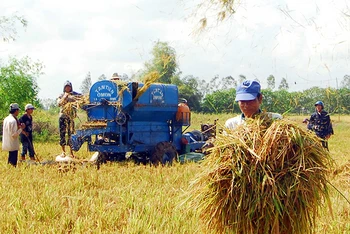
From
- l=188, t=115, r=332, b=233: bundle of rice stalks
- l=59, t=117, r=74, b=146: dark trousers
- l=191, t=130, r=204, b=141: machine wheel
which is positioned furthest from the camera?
l=191, t=130, r=204, b=141: machine wheel

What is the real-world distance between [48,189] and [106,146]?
4.12 m

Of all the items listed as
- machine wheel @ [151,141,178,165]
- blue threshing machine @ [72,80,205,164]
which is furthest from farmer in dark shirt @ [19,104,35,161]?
machine wheel @ [151,141,178,165]

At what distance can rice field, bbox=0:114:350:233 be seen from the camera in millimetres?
5180

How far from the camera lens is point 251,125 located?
364 cm

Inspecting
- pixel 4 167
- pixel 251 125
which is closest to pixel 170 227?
pixel 251 125

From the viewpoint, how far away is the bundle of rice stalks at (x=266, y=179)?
345cm

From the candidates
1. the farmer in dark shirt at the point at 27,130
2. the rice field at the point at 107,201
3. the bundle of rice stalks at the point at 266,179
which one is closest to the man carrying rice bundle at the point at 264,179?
the bundle of rice stalks at the point at 266,179

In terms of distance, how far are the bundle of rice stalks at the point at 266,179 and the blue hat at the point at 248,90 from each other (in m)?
0.36

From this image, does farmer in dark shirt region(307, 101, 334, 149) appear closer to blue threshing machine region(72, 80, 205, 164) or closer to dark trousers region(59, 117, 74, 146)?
blue threshing machine region(72, 80, 205, 164)

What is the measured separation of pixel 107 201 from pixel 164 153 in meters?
5.10

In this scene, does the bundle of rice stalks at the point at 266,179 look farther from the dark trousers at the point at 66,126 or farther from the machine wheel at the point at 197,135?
the machine wheel at the point at 197,135

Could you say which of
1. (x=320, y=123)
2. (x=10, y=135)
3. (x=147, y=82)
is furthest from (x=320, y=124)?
(x=10, y=135)

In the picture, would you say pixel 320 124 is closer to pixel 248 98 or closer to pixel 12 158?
pixel 12 158

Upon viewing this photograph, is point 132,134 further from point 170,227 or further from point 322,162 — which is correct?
point 322,162
